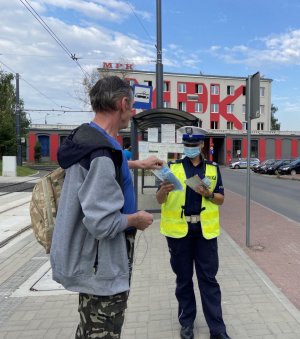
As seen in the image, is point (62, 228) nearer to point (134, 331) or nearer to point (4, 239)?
point (134, 331)

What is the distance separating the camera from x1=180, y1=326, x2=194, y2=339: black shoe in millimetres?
3428

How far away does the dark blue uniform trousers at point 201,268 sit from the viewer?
3.38m

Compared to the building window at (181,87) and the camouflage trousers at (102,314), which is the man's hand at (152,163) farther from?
the building window at (181,87)

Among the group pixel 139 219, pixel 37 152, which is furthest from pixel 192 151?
pixel 37 152

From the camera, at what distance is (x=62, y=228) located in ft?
6.54

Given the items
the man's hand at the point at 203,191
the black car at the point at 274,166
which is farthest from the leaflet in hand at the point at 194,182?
the black car at the point at 274,166

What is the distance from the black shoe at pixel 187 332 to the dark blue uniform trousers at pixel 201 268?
34 millimetres

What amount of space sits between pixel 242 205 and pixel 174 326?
380 inches

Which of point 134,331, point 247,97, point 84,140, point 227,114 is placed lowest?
point 134,331

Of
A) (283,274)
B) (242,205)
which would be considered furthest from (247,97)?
(242,205)

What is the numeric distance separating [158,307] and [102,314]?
2.20 meters

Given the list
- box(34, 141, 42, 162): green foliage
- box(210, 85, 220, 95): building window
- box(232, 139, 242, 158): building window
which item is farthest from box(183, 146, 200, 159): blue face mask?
box(210, 85, 220, 95): building window

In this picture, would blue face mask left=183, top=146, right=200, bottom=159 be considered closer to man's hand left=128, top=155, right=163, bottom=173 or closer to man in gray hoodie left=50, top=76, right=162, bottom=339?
man's hand left=128, top=155, right=163, bottom=173

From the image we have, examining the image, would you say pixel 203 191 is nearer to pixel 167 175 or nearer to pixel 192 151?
pixel 192 151
